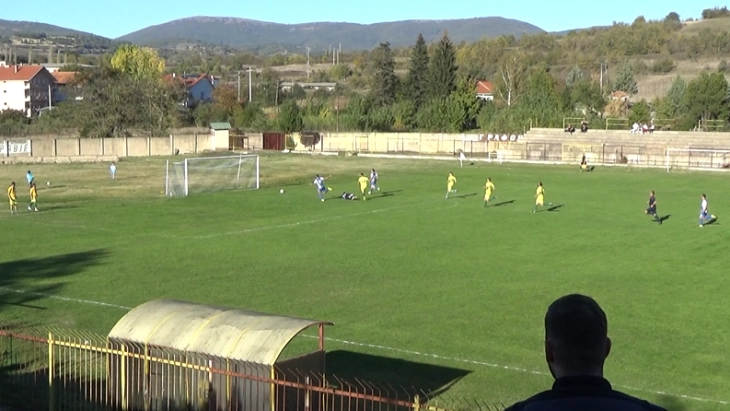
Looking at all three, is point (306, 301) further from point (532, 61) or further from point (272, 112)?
point (532, 61)

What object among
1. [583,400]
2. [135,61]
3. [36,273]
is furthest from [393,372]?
[135,61]

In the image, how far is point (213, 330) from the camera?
1312 centimetres

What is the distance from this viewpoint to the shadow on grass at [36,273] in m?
23.8

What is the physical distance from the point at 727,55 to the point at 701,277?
555 feet

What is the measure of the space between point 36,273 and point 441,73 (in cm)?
9632

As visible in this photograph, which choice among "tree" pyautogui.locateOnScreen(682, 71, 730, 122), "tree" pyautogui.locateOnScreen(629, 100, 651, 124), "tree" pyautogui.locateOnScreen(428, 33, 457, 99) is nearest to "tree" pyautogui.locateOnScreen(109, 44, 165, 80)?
"tree" pyautogui.locateOnScreen(428, 33, 457, 99)

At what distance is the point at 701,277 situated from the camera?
26281 mm

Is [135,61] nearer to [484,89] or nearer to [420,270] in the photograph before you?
[484,89]

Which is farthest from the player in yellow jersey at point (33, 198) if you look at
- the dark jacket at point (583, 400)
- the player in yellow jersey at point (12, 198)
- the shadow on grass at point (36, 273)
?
the dark jacket at point (583, 400)

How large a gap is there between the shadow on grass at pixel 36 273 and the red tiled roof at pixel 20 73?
140891mm

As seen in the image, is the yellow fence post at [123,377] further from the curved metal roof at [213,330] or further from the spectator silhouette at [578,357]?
the spectator silhouette at [578,357]

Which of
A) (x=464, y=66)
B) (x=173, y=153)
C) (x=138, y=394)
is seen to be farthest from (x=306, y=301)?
(x=464, y=66)

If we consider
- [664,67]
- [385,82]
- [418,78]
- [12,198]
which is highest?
[664,67]

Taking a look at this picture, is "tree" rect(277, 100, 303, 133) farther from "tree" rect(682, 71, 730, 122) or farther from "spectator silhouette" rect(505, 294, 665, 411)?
"spectator silhouette" rect(505, 294, 665, 411)
